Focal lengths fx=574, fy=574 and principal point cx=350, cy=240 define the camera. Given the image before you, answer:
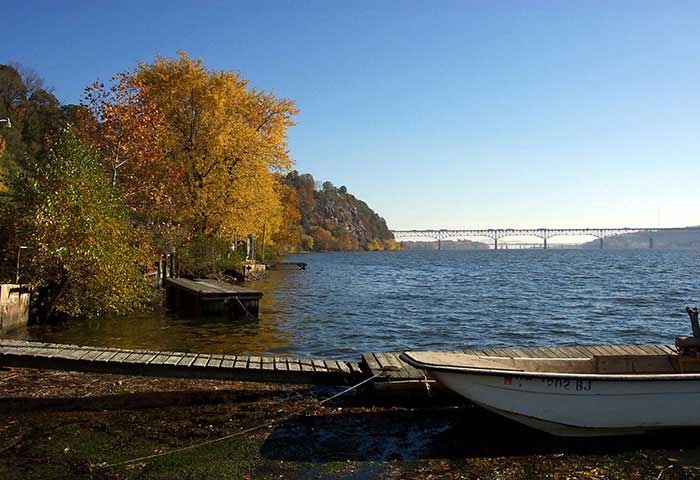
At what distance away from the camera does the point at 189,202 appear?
98.1 feet

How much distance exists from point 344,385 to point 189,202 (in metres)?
22.4

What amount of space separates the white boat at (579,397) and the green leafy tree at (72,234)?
1277cm

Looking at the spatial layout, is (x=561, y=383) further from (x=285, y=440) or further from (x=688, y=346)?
(x=285, y=440)

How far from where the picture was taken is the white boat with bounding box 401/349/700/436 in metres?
7.05

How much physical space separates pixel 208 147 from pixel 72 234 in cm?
1468

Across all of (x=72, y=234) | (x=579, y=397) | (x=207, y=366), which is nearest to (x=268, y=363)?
(x=207, y=366)

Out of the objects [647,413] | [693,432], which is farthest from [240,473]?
[693,432]

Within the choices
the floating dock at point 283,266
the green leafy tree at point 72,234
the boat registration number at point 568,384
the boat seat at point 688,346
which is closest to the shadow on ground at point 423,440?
the boat registration number at point 568,384

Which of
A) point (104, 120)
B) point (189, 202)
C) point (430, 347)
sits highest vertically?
point (104, 120)

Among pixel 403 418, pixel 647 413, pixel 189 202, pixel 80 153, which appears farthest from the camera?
pixel 189 202

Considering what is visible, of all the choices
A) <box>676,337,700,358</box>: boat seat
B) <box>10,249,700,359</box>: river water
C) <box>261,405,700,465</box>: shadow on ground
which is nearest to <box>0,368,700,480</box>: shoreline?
<box>261,405,700,465</box>: shadow on ground

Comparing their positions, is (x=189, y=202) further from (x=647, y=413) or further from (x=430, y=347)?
(x=647, y=413)

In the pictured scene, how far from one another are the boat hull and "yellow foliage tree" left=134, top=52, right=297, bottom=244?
80.8 ft

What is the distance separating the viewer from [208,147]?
3050 centimetres
